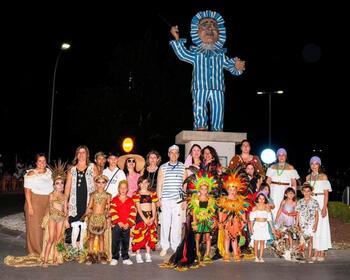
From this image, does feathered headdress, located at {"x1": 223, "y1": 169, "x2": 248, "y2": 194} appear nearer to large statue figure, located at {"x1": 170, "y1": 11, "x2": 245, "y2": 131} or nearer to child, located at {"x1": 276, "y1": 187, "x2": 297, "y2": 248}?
child, located at {"x1": 276, "y1": 187, "x2": 297, "y2": 248}

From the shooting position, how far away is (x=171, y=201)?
9.08 meters

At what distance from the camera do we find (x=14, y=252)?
961 centimetres

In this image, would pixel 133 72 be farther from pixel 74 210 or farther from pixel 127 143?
pixel 74 210

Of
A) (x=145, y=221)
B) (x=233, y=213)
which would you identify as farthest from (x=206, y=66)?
(x=145, y=221)

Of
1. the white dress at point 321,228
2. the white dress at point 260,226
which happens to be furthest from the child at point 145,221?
the white dress at point 321,228

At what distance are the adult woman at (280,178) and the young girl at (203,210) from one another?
1965mm

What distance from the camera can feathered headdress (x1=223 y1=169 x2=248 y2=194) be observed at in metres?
9.15

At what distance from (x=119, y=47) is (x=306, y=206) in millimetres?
20892

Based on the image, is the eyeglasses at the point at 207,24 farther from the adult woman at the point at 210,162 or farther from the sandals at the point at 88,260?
the sandals at the point at 88,260

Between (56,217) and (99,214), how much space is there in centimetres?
68

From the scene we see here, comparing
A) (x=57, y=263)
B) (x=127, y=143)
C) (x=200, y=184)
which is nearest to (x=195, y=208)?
(x=200, y=184)

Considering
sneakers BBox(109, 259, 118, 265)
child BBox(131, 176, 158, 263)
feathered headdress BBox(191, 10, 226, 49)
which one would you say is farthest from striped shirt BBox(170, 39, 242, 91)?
sneakers BBox(109, 259, 118, 265)

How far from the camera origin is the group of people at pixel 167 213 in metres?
8.46

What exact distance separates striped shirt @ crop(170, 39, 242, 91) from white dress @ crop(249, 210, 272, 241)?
161 inches
